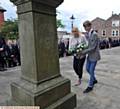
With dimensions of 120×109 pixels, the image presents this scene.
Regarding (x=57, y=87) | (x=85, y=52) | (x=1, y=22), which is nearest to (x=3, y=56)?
(x=85, y=52)

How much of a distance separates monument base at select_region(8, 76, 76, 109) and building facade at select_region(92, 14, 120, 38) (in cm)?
5208

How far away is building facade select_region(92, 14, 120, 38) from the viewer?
54000 mm

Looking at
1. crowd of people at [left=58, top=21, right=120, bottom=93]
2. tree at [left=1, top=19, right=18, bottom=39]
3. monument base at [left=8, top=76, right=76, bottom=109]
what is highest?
tree at [left=1, top=19, right=18, bottom=39]

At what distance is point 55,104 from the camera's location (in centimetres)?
342

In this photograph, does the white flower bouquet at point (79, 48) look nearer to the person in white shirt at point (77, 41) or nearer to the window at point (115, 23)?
the person in white shirt at point (77, 41)

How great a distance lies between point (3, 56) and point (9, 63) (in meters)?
1.15

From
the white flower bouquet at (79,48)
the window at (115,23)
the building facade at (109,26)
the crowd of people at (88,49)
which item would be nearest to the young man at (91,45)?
the crowd of people at (88,49)

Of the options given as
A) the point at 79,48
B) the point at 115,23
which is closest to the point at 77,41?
the point at 79,48

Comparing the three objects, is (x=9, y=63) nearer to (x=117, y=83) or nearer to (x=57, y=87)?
(x=117, y=83)

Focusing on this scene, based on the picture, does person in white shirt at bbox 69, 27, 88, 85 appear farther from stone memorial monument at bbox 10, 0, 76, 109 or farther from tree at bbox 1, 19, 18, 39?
tree at bbox 1, 19, 18, 39

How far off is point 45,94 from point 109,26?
178 ft

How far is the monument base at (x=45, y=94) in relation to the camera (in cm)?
317

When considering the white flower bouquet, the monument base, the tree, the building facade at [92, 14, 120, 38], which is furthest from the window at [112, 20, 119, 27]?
the monument base

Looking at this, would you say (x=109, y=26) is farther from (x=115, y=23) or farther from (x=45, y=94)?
(x=45, y=94)
